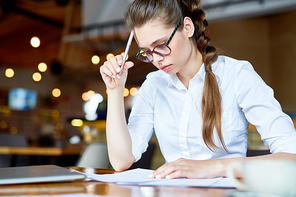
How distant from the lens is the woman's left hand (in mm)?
734

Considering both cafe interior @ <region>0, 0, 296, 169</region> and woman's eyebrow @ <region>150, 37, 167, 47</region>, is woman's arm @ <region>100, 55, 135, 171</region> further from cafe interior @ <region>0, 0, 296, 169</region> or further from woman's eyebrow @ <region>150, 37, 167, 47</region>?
cafe interior @ <region>0, 0, 296, 169</region>

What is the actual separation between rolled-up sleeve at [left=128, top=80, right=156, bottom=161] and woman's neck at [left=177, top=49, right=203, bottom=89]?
0.54 feet

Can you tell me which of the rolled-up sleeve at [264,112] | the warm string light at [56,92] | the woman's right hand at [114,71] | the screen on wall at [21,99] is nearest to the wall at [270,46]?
the rolled-up sleeve at [264,112]

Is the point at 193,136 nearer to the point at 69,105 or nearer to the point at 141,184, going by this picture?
the point at 141,184

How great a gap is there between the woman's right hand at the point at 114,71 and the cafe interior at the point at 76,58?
1259 mm

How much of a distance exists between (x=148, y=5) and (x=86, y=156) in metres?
1.45

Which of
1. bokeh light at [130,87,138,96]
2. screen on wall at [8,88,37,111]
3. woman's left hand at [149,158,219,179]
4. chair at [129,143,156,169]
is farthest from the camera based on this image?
bokeh light at [130,87,138,96]

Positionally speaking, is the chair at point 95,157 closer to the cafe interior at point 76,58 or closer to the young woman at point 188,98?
the cafe interior at point 76,58

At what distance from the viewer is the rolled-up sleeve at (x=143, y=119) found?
1.17 meters

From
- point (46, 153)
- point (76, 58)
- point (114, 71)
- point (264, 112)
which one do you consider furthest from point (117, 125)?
point (76, 58)

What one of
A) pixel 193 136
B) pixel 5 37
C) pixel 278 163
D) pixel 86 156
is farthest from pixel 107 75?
pixel 5 37

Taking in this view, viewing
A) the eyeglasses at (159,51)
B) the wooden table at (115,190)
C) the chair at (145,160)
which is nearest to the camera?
the wooden table at (115,190)

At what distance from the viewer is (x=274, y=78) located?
5691mm

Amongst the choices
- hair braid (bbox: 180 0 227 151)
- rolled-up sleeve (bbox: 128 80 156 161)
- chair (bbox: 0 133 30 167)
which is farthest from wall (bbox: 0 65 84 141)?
hair braid (bbox: 180 0 227 151)
